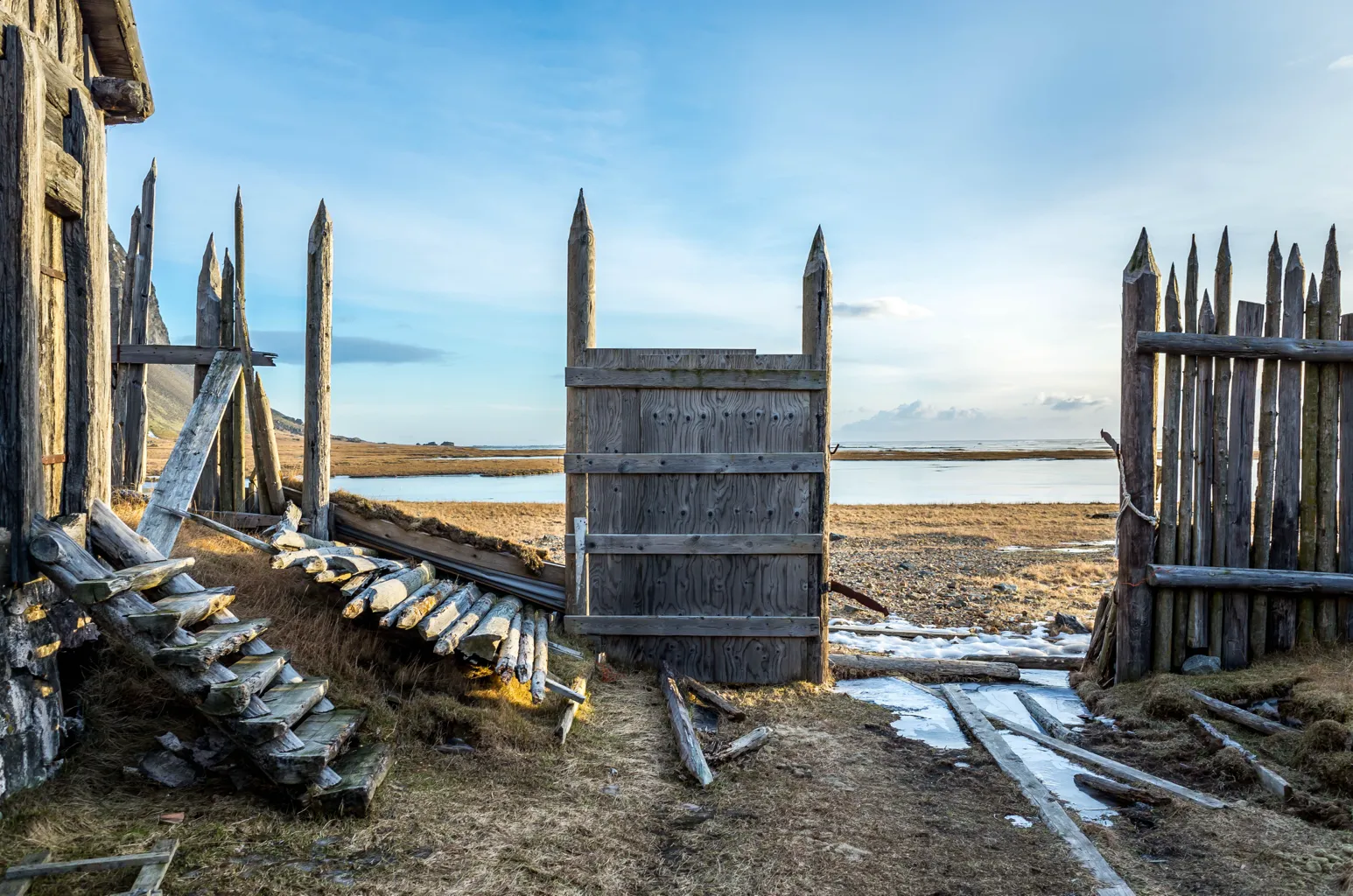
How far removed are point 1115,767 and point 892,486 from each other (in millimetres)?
38785

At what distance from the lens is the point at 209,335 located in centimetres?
909

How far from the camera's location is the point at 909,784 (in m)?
5.50

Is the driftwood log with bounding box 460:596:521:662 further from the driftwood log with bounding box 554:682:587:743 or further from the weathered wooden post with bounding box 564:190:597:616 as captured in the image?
the weathered wooden post with bounding box 564:190:597:616

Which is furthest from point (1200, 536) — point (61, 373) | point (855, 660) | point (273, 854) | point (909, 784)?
point (61, 373)

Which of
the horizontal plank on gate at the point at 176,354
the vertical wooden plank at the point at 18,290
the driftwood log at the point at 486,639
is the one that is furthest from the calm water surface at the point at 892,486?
the vertical wooden plank at the point at 18,290

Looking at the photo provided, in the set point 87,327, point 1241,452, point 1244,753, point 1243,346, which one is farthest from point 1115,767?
point 87,327

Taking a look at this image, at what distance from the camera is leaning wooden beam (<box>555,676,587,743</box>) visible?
573 centimetres

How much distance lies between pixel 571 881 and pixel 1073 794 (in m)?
3.43

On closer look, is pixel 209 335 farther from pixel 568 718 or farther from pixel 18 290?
Result: pixel 568 718

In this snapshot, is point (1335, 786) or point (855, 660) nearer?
point (1335, 786)

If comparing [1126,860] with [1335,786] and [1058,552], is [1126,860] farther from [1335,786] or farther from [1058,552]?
[1058,552]

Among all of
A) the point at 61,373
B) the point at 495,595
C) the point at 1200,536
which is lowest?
the point at 495,595

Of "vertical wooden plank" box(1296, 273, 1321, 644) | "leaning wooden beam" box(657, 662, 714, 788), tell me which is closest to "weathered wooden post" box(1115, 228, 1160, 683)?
"vertical wooden plank" box(1296, 273, 1321, 644)

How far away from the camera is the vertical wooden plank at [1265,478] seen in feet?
25.2
